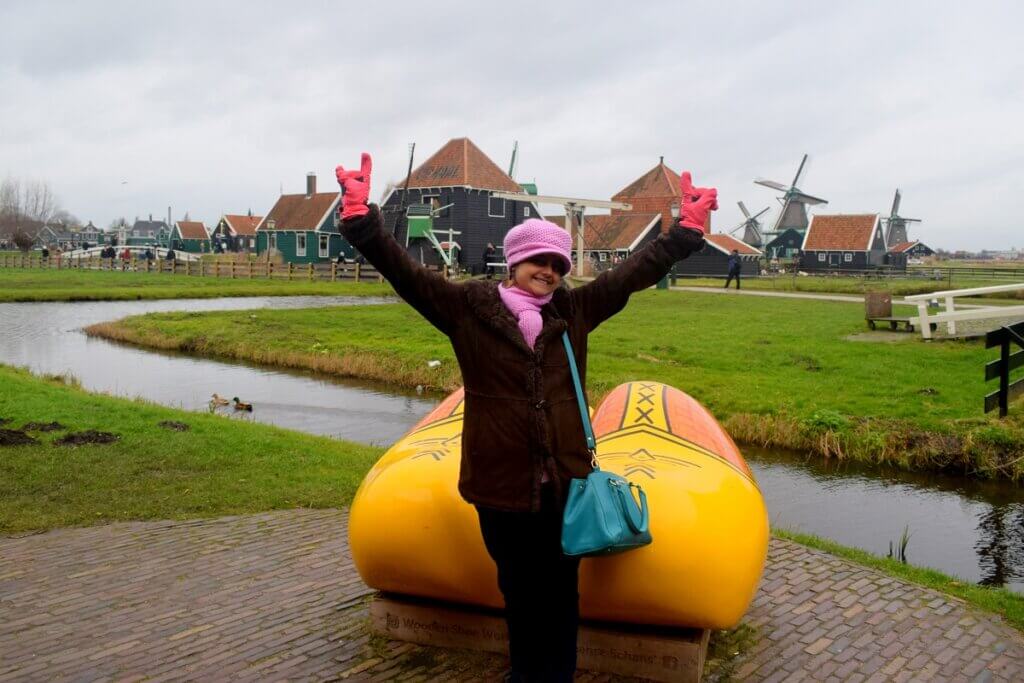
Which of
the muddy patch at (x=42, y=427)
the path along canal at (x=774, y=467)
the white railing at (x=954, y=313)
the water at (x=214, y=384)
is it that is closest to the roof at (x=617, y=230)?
the white railing at (x=954, y=313)

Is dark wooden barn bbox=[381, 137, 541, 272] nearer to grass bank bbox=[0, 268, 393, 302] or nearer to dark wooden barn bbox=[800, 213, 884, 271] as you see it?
grass bank bbox=[0, 268, 393, 302]

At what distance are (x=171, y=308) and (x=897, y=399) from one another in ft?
62.7

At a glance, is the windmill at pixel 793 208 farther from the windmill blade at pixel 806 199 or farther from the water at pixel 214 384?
the water at pixel 214 384

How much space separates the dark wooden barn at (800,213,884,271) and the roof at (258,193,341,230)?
85.7 ft

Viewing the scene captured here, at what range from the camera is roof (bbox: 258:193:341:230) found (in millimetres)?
44625

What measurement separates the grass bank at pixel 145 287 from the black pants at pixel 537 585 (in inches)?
1046

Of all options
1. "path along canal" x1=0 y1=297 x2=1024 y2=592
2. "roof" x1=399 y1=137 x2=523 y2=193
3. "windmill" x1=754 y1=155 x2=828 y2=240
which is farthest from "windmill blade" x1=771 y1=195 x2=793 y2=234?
"path along canal" x1=0 y1=297 x2=1024 y2=592

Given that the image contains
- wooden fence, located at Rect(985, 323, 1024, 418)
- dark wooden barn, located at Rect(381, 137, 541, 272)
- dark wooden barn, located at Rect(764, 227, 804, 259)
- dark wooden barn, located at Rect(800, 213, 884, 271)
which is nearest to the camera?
wooden fence, located at Rect(985, 323, 1024, 418)

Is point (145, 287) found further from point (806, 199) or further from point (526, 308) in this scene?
point (806, 199)

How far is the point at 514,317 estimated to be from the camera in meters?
2.84

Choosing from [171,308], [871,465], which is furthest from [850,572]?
[171,308]

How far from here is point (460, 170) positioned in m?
36.9

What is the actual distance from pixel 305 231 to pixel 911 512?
40.4 meters

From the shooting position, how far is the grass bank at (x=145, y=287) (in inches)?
1058
